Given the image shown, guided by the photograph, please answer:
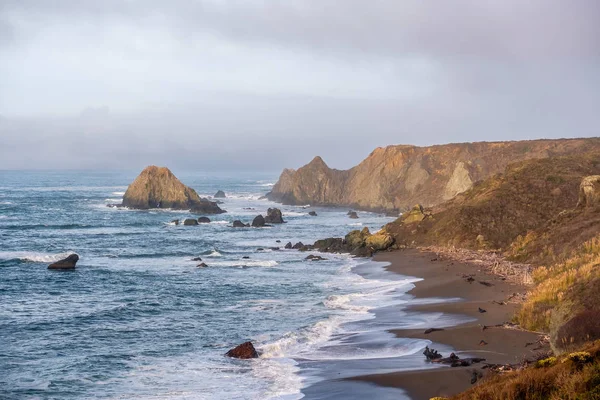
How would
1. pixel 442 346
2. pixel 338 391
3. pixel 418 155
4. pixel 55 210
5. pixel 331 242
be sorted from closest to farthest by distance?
pixel 338 391 → pixel 442 346 → pixel 331 242 → pixel 55 210 → pixel 418 155

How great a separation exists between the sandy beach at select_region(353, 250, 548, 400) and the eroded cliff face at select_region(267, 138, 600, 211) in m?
50.3

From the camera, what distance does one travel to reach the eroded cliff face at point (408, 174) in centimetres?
8383

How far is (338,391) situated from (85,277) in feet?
83.9

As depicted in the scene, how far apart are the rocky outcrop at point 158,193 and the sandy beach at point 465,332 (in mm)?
62410

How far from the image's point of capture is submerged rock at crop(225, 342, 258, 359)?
19.6 meters

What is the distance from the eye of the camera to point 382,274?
1487 inches

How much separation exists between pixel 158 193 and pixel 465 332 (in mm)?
79096

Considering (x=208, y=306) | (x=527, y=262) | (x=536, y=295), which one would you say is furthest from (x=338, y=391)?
(x=527, y=262)

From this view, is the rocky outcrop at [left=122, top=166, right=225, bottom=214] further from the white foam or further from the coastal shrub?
the coastal shrub

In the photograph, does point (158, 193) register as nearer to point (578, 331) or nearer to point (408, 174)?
point (408, 174)

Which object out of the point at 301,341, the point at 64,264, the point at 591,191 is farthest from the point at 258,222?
the point at 301,341

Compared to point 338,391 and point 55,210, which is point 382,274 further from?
point 55,210

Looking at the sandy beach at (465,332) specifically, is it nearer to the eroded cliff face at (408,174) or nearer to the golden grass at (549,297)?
the golden grass at (549,297)

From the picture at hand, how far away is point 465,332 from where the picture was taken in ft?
65.8
